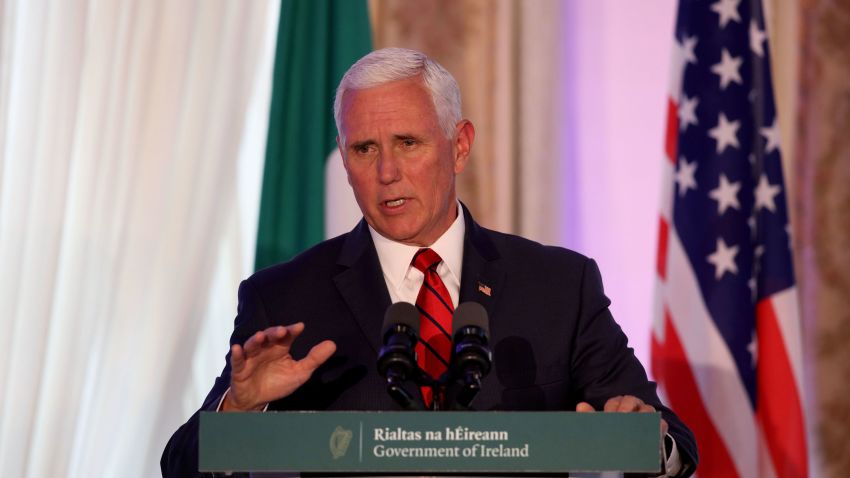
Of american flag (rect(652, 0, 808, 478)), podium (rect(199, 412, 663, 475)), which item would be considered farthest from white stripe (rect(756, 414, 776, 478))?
podium (rect(199, 412, 663, 475))

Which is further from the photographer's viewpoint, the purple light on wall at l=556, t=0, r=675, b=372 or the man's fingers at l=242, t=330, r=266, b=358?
Answer: the purple light on wall at l=556, t=0, r=675, b=372

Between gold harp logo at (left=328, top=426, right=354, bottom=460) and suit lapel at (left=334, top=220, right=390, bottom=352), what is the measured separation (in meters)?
0.82

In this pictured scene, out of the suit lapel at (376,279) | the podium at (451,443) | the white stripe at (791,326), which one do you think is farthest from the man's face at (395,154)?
the white stripe at (791,326)

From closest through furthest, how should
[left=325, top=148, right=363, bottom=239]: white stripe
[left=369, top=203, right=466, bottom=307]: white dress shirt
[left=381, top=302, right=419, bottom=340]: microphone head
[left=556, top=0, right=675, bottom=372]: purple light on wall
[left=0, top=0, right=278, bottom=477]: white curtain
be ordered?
[left=381, top=302, right=419, bottom=340]: microphone head, [left=369, top=203, right=466, bottom=307]: white dress shirt, [left=0, top=0, right=278, bottom=477]: white curtain, [left=325, top=148, right=363, bottom=239]: white stripe, [left=556, top=0, right=675, bottom=372]: purple light on wall

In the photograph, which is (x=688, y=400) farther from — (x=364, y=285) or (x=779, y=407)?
(x=364, y=285)

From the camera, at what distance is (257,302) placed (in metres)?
2.69

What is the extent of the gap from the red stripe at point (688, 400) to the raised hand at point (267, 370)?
2.22m

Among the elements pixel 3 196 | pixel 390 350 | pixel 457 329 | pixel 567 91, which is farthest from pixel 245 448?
pixel 567 91

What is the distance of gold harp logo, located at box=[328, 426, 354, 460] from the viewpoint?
1.71 metres

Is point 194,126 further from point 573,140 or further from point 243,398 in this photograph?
point 243,398

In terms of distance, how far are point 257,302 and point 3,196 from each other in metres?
1.68

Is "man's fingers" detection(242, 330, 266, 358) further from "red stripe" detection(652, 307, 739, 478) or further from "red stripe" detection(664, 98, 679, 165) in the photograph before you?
"red stripe" detection(664, 98, 679, 165)

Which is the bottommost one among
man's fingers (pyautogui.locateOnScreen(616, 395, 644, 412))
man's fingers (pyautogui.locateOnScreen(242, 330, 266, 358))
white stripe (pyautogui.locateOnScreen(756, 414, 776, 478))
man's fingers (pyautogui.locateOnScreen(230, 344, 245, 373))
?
white stripe (pyautogui.locateOnScreen(756, 414, 776, 478))

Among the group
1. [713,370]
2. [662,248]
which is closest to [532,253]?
[662,248]
